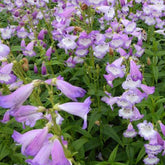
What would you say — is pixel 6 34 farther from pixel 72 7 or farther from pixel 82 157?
pixel 82 157

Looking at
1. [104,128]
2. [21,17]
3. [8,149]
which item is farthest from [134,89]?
[21,17]

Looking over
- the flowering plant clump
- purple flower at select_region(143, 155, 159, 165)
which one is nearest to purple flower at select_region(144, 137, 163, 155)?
the flowering plant clump

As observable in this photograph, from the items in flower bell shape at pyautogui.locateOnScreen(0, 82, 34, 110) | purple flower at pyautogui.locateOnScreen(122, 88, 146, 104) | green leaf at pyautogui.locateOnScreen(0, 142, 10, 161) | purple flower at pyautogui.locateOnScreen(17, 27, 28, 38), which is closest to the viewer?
flower bell shape at pyautogui.locateOnScreen(0, 82, 34, 110)

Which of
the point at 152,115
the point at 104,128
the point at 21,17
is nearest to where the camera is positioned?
the point at 152,115

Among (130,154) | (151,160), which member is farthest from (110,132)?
(151,160)

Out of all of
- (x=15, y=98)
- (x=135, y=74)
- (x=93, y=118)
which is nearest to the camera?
(x=15, y=98)

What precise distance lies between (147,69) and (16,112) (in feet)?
10.9

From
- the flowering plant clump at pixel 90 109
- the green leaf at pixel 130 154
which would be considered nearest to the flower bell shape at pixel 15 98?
the flowering plant clump at pixel 90 109

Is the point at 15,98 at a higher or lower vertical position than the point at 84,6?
lower

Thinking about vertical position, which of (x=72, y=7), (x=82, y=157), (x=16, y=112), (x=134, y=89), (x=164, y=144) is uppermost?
(x=72, y=7)

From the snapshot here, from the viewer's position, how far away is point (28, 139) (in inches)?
72.1

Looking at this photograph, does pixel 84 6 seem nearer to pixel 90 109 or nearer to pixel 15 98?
pixel 90 109

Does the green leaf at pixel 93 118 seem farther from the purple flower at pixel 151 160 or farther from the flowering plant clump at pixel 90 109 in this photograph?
the purple flower at pixel 151 160

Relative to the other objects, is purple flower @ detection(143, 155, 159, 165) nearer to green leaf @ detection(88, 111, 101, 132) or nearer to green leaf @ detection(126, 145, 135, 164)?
green leaf @ detection(126, 145, 135, 164)
